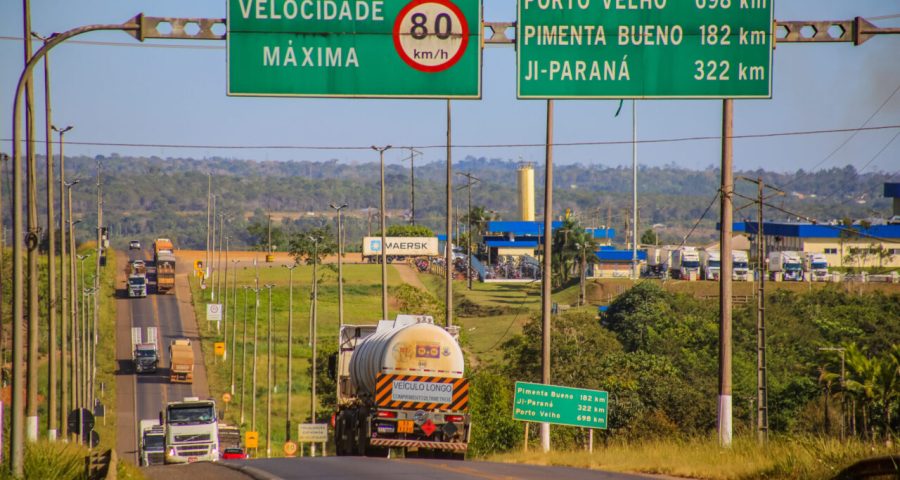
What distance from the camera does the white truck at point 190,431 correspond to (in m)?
47.0

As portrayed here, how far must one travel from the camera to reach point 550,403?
3425 cm

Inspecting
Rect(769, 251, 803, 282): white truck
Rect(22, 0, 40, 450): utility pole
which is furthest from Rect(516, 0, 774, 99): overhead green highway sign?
Rect(769, 251, 803, 282): white truck

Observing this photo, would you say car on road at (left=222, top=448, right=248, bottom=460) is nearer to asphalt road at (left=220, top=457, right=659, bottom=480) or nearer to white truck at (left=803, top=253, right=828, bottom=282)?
asphalt road at (left=220, top=457, right=659, bottom=480)

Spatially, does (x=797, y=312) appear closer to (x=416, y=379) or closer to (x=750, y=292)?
(x=750, y=292)

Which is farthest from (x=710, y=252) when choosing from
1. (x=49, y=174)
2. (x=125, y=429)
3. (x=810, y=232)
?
(x=49, y=174)

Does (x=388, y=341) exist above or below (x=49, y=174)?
below

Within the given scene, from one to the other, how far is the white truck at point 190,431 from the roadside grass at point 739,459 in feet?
77.6

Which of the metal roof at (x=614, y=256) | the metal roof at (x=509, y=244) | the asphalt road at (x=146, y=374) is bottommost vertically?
the asphalt road at (x=146, y=374)

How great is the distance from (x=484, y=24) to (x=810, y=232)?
129451 millimetres

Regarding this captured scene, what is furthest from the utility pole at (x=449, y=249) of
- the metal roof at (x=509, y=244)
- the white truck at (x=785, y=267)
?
the metal roof at (x=509, y=244)

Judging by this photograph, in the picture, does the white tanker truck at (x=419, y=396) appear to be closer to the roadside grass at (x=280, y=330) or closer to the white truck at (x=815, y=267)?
the roadside grass at (x=280, y=330)

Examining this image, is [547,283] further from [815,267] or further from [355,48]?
[815,267]

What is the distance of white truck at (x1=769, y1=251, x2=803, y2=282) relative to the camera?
413 ft

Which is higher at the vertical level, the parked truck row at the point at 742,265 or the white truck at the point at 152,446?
the parked truck row at the point at 742,265
